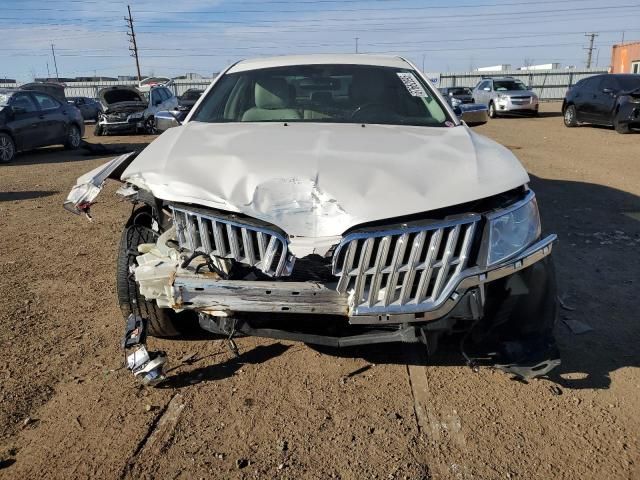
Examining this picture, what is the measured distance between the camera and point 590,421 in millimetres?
2705

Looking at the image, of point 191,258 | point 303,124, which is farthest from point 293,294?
point 303,124

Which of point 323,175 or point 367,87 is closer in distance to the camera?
point 323,175

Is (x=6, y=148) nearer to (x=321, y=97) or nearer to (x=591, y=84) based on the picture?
(x=321, y=97)

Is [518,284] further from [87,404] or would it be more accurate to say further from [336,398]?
[87,404]

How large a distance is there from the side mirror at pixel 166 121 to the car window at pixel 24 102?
9.40 meters

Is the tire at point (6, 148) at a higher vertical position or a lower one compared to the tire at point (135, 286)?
lower

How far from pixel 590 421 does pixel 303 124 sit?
235 centimetres

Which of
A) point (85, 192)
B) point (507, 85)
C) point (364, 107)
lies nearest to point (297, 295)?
point (85, 192)

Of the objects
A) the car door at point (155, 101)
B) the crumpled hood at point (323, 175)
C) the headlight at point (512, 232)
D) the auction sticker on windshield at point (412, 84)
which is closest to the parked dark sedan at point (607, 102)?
the auction sticker on windshield at point (412, 84)

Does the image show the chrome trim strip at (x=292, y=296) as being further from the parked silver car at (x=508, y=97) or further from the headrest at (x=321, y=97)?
the parked silver car at (x=508, y=97)

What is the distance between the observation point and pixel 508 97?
73.1 ft

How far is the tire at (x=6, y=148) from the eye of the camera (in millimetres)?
11781

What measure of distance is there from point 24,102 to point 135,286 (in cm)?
1112

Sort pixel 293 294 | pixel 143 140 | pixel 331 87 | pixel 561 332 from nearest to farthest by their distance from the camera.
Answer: pixel 293 294 → pixel 561 332 → pixel 331 87 → pixel 143 140
